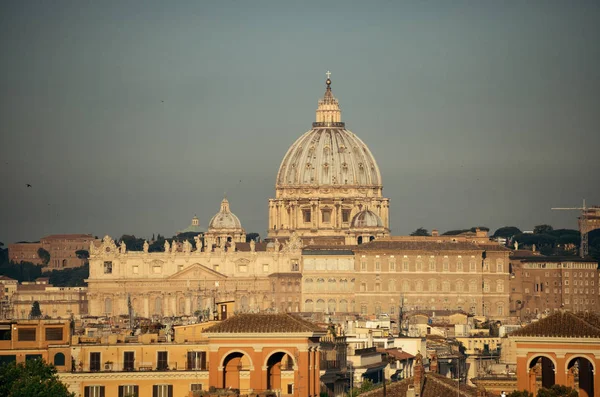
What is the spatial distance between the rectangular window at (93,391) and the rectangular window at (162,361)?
1664mm

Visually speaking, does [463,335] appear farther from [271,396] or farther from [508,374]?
[271,396]

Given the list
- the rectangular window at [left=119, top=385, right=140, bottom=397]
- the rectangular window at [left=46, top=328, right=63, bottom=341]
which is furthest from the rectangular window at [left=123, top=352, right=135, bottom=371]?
the rectangular window at [left=46, top=328, right=63, bottom=341]

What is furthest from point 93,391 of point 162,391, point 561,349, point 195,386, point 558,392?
point 558,392

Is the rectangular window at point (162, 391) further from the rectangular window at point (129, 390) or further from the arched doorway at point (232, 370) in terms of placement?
the arched doorway at point (232, 370)

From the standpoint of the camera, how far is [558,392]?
61.7m

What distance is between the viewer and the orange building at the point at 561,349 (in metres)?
62.7

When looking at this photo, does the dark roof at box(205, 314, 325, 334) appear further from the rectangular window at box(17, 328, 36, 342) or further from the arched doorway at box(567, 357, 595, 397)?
the rectangular window at box(17, 328, 36, 342)

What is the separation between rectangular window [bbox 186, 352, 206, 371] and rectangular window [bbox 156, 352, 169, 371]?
2.26 feet

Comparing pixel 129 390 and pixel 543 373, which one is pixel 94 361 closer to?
pixel 129 390

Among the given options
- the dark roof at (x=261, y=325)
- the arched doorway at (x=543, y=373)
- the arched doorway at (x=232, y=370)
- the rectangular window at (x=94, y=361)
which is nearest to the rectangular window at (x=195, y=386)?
the dark roof at (x=261, y=325)

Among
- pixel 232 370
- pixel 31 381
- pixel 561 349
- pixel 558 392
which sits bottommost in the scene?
pixel 558 392

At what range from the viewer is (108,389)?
2616 inches

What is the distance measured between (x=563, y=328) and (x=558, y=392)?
2154 millimetres

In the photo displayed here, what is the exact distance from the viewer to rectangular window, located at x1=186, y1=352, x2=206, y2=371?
66.2 m
